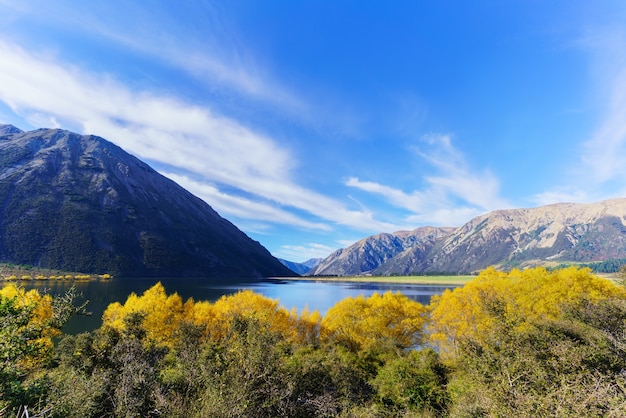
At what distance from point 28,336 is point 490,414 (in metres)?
18.8

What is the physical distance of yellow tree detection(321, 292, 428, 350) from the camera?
5622 cm

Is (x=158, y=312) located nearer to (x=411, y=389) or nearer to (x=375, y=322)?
(x=375, y=322)

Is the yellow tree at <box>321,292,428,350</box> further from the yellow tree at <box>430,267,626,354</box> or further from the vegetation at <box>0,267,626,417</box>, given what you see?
the vegetation at <box>0,267,626,417</box>

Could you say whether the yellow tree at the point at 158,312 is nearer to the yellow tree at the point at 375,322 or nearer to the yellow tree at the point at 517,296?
the yellow tree at the point at 375,322

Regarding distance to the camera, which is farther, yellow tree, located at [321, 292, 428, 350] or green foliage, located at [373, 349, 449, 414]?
yellow tree, located at [321, 292, 428, 350]

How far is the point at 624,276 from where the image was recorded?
33.9 m

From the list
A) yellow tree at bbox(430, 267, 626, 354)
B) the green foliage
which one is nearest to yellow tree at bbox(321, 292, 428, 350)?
yellow tree at bbox(430, 267, 626, 354)

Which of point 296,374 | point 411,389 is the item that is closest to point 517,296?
point 411,389

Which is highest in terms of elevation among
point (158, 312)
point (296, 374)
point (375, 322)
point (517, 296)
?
point (517, 296)

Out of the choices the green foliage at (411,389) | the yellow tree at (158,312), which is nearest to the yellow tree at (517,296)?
the green foliage at (411,389)

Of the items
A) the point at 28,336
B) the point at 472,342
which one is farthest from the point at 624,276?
the point at 28,336

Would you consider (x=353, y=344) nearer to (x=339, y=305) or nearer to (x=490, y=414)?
(x=339, y=305)

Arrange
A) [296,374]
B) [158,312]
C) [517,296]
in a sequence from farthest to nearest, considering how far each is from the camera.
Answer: [158,312] < [517,296] < [296,374]

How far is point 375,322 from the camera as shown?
184 feet
